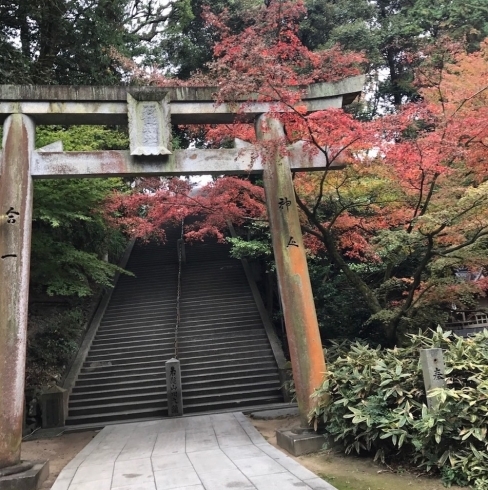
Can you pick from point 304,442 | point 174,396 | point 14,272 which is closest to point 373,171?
point 304,442

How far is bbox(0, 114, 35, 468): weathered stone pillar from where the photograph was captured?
19.0 ft

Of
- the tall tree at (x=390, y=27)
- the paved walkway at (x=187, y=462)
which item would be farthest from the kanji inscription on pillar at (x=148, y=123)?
the tall tree at (x=390, y=27)

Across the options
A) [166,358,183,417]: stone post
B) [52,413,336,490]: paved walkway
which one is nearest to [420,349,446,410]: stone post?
[52,413,336,490]: paved walkway

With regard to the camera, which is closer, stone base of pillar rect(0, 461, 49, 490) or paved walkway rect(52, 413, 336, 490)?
paved walkway rect(52, 413, 336, 490)

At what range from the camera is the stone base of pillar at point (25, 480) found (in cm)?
536

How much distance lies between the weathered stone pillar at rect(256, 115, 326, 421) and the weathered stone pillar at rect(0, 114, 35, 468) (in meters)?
3.67

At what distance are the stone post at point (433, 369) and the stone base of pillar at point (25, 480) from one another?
15.9 ft

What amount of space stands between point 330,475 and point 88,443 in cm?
488

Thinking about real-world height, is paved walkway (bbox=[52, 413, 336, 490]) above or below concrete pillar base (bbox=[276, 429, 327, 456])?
below

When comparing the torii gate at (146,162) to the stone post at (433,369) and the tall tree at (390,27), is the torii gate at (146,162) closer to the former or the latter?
the stone post at (433,369)

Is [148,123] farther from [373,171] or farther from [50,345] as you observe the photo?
[50,345]

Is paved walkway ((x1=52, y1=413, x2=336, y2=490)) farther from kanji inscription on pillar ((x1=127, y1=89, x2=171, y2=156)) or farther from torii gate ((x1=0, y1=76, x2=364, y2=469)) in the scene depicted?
kanji inscription on pillar ((x1=127, y1=89, x2=171, y2=156))

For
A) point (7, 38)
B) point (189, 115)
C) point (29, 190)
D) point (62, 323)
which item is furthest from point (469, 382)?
point (7, 38)

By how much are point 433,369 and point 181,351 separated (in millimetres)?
8746
